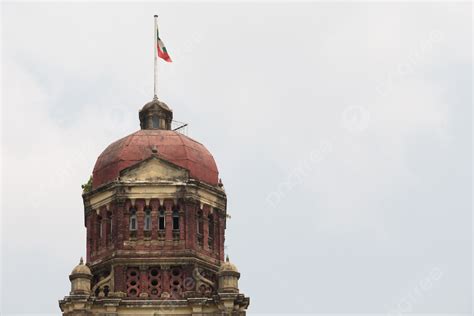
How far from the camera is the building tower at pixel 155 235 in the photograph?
3157 inches

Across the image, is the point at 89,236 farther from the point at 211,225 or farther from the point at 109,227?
the point at 211,225

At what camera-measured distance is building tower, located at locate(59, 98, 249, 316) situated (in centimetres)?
8019

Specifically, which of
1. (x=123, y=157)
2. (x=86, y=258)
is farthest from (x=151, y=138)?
(x=86, y=258)

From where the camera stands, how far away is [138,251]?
269 feet

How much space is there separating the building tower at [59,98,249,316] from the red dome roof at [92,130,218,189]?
6 cm

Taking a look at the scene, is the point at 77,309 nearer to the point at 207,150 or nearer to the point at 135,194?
the point at 135,194

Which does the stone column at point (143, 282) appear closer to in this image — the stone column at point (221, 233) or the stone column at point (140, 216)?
the stone column at point (140, 216)

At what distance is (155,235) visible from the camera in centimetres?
8250

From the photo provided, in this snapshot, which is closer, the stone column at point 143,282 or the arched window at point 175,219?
the stone column at point 143,282

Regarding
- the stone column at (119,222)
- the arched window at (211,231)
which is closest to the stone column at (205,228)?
the arched window at (211,231)

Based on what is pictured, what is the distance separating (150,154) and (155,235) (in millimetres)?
4856

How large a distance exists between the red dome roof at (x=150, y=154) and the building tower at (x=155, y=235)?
55 mm

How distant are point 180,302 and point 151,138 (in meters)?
10.3

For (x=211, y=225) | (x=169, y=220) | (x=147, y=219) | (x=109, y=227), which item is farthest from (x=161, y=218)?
(x=211, y=225)
